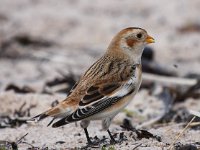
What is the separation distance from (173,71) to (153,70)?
0.32m

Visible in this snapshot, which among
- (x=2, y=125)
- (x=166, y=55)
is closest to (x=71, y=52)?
(x=166, y=55)

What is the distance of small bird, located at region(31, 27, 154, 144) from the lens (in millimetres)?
7527

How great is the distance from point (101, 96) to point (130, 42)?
3.68 feet

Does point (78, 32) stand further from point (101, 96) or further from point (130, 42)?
point (101, 96)

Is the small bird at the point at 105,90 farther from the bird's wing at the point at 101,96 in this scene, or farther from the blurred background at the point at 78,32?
the blurred background at the point at 78,32

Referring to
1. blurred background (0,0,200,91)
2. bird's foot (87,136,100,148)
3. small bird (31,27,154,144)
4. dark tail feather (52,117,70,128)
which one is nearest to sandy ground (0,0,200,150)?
blurred background (0,0,200,91)

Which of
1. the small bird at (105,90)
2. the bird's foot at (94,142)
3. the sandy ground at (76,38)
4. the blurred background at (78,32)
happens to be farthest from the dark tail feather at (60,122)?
the blurred background at (78,32)

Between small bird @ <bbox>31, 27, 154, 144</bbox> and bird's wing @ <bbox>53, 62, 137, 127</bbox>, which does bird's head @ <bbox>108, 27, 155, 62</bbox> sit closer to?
small bird @ <bbox>31, 27, 154, 144</bbox>

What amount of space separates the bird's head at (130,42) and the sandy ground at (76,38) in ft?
3.16

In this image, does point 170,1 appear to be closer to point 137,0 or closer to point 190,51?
point 137,0

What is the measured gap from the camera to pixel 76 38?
14602 millimetres

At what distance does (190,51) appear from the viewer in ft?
44.9

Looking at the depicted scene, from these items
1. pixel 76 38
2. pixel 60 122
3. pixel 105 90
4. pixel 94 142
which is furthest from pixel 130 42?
pixel 76 38

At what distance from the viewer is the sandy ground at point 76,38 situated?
35.0 feet
